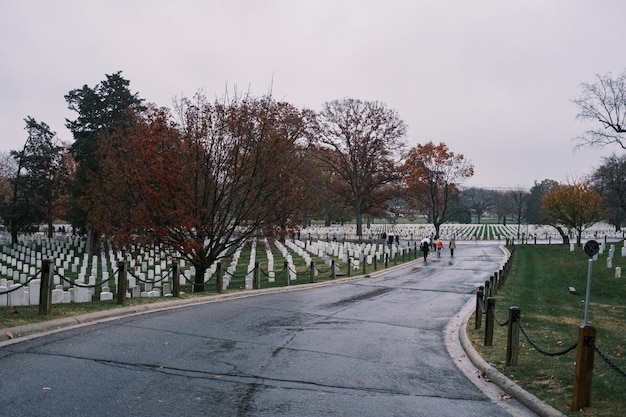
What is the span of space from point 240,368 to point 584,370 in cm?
442

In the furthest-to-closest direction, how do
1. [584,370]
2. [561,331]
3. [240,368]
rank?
[561,331], [240,368], [584,370]

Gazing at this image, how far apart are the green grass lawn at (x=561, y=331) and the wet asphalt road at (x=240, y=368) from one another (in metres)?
0.87

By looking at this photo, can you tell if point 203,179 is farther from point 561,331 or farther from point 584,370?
point 584,370

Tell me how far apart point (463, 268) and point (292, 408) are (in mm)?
26792

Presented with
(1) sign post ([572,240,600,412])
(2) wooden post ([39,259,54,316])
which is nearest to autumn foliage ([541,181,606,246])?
(1) sign post ([572,240,600,412])

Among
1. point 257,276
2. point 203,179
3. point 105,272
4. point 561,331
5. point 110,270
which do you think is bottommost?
point 110,270

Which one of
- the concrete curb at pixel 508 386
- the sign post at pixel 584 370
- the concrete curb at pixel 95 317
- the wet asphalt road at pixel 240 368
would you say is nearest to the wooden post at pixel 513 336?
the concrete curb at pixel 508 386

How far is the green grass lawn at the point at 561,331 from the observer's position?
7012mm

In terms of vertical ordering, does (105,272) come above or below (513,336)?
below

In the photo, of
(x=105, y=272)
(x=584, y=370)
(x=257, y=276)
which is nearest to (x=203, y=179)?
(x=257, y=276)

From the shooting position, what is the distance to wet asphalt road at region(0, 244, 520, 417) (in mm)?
6023

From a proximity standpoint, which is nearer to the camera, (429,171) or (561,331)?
(561,331)

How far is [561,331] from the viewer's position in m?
12.1

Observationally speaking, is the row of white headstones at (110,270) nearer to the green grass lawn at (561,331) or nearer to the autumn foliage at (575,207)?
the green grass lawn at (561,331)
